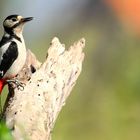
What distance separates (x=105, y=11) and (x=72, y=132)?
828cm

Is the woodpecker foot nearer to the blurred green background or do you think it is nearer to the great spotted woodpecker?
the great spotted woodpecker

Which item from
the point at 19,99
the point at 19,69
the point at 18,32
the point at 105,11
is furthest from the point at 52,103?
the point at 105,11

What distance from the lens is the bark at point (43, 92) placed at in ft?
27.1

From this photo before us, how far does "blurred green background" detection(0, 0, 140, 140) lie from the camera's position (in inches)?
591

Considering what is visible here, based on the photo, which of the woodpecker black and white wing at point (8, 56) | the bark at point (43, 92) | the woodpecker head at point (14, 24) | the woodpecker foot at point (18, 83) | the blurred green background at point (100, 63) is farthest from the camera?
the blurred green background at point (100, 63)

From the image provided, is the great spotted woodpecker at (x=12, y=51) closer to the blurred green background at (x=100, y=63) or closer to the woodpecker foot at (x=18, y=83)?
the woodpecker foot at (x=18, y=83)

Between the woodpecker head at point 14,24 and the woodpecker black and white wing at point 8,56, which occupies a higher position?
the woodpecker head at point 14,24

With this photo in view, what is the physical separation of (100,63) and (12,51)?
930cm

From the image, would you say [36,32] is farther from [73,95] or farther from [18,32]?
[18,32]

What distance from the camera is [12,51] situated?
33.0 feet

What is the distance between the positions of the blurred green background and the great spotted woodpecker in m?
4.07

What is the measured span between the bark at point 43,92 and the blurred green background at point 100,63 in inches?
202

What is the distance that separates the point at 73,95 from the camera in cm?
1755

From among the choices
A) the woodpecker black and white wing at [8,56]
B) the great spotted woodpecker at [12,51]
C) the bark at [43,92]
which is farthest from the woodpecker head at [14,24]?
the bark at [43,92]
